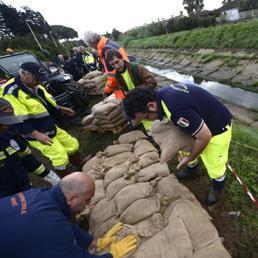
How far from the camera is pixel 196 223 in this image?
6.27ft

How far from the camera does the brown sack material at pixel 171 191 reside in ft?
7.27

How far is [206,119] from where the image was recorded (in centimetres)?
205

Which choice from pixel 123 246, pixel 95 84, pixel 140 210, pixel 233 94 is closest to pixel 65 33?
pixel 95 84

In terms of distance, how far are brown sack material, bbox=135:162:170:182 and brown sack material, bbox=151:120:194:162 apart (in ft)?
0.99

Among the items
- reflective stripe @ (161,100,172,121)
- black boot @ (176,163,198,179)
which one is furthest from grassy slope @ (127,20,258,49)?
reflective stripe @ (161,100,172,121)

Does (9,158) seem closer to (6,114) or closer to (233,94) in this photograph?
(6,114)

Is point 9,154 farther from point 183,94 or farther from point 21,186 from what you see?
point 183,94

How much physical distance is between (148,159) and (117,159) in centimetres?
48

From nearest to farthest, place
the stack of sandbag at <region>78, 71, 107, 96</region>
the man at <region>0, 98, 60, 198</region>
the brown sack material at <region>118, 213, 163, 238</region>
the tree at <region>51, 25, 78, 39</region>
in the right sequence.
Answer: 1. the brown sack material at <region>118, 213, 163, 238</region>
2. the man at <region>0, 98, 60, 198</region>
3. the stack of sandbag at <region>78, 71, 107, 96</region>
4. the tree at <region>51, 25, 78, 39</region>

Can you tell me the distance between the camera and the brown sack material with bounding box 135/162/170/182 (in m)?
2.50

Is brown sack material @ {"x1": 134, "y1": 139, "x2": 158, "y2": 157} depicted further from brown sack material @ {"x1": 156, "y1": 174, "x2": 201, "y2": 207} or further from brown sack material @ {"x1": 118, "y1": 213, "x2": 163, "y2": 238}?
brown sack material @ {"x1": 118, "y1": 213, "x2": 163, "y2": 238}

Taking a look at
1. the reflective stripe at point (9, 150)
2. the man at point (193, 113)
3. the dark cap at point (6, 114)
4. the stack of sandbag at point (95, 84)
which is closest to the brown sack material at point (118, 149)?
the man at point (193, 113)

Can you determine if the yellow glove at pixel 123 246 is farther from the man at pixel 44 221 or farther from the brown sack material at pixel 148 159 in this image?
the brown sack material at pixel 148 159

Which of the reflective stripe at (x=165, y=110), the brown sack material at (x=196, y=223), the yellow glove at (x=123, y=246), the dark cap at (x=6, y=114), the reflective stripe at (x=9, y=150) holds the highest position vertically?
the dark cap at (x=6, y=114)
